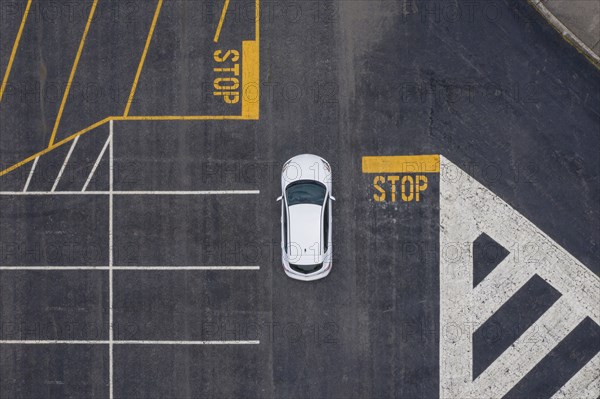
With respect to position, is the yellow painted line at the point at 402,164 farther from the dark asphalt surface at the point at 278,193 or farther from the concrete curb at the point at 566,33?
the concrete curb at the point at 566,33

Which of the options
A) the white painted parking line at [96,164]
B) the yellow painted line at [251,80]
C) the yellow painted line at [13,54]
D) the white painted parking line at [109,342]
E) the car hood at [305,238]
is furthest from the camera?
the yellow painted line at [13,54]

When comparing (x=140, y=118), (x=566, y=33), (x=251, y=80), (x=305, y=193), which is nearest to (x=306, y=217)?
(x=305, y=193)

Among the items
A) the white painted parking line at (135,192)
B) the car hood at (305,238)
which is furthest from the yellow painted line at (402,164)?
the white painted parking line at (135,192)

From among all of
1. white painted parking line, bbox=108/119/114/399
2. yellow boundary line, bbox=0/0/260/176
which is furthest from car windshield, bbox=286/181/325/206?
white painted parking line, bbox=108/119/114/399

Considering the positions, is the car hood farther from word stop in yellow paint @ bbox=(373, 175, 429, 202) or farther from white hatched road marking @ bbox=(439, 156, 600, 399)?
white hatched road marking @ bbox=(439, 156, 600, 399)

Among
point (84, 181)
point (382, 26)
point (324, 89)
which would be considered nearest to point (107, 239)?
point (84, 181)

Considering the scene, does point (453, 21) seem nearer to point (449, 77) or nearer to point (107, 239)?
point (449, 77)
